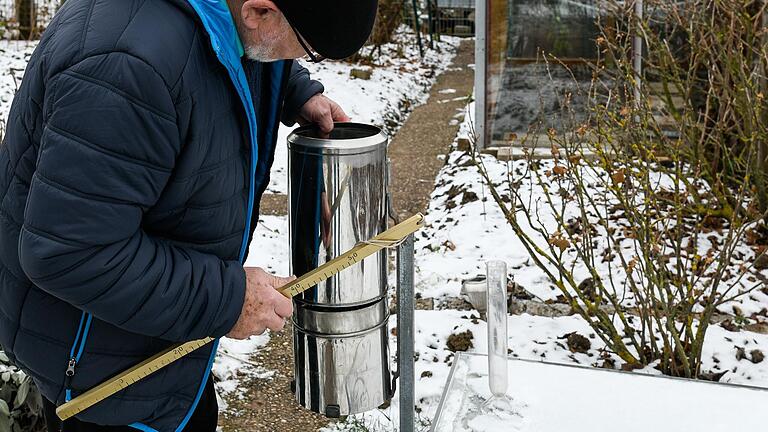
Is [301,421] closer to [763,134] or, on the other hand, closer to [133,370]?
[133,370]

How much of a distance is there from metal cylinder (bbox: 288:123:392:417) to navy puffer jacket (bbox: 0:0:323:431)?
186 mm

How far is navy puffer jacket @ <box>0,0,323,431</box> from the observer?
61.1 inches

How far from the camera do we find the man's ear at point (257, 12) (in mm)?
1658

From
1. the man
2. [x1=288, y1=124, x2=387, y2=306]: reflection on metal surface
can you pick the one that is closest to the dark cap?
the man

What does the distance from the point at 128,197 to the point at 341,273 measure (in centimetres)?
63

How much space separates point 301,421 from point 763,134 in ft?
7.62

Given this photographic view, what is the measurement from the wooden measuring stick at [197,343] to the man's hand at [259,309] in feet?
0.26

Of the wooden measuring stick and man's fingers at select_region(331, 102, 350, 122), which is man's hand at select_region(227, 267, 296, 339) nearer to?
the wooden measuring stick

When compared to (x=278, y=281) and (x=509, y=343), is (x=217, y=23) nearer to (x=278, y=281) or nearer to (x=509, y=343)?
(x=278, y=281)

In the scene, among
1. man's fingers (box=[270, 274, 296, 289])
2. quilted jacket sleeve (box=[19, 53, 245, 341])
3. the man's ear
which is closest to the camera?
quilted jacket sleeve (box=[19, 53, 245, 341])

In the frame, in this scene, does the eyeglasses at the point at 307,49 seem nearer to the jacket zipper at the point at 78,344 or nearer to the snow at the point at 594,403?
the jacket zipper at the point at 78,344

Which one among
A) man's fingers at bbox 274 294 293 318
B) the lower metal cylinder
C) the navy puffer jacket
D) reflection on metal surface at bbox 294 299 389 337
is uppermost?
the navy puffer jacket

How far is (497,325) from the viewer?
7.94ft

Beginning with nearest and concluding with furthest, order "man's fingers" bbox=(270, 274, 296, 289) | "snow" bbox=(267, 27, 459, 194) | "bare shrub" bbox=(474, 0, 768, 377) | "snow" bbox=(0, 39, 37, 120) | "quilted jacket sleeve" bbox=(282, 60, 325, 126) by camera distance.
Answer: "man's fingers" bbox=(270, 274, 296, 289)
"quilted jacket sleeve" bbox=(282, 60, 325, 126)
"bare shrub" bbox=(474, 0, 768, 377)
"snow" bbox=(0, 39, 37, 120)
"snow" bbox=(267, 27, 459, 194)
